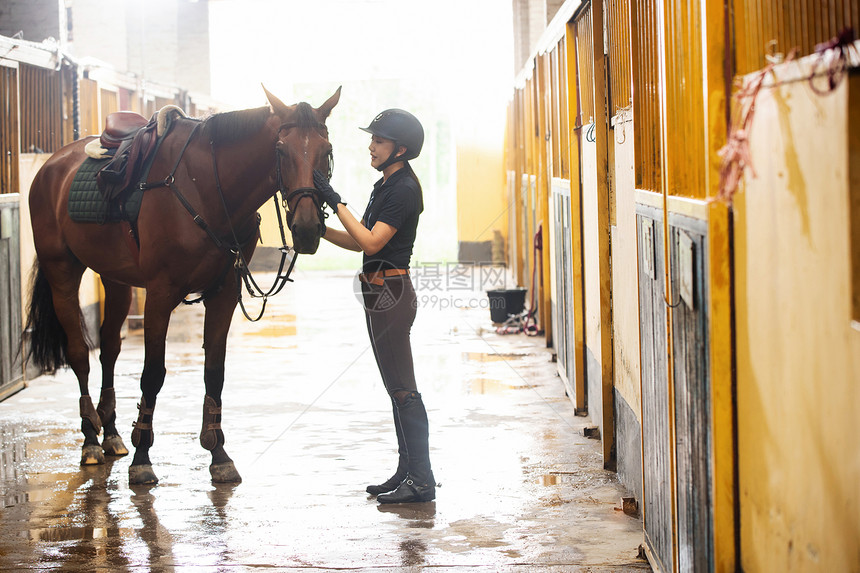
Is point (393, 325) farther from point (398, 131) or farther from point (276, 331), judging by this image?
point (276, 331)

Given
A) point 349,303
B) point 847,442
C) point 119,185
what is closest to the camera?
point 847,442

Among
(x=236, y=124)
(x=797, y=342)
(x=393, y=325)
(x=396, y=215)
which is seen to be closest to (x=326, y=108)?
(x=236, y=124)

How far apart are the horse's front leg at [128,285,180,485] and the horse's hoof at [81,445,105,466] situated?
1.32ft

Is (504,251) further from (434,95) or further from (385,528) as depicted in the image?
(385,528)

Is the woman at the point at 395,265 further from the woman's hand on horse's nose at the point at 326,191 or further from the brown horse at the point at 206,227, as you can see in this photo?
the brown horse at the point at 206,227

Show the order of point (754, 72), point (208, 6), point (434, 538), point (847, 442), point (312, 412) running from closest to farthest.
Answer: point (847, 442) < point (754, 72) < point (434, 538) < point (312, 412) < point (208, 6)

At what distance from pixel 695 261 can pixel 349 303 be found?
931 centimetres

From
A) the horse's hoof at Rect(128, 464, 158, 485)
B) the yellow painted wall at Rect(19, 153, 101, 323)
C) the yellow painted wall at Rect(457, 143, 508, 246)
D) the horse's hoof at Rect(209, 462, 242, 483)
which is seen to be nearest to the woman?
the horse's hoof at Rect(209, 462, 242, 483)

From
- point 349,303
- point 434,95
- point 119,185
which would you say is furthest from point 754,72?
point 434,95

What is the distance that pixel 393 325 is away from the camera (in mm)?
3887

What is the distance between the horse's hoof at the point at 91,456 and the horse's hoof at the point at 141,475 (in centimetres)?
46

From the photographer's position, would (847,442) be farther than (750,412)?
No

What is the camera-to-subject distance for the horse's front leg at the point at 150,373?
173 inches

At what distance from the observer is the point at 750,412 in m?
2.17
